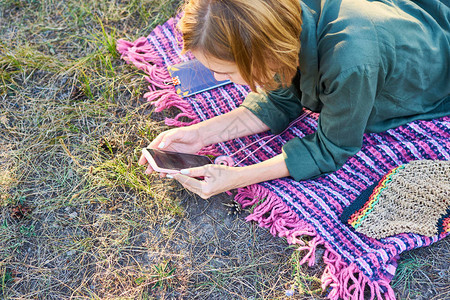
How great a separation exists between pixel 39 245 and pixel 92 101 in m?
0.80

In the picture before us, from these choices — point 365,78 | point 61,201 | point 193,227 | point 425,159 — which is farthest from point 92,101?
point 425,159

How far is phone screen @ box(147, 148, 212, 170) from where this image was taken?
5.57ft

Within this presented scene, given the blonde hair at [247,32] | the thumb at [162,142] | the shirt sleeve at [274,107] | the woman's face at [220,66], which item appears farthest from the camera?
the shirt sleeve at [274,107]

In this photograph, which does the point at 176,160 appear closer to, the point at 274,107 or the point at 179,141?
the point at 179,141

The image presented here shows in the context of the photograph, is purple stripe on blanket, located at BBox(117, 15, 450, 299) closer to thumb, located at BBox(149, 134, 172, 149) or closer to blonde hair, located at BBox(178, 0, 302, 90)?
thumb, located at BBox(149, 134, 172, 149)

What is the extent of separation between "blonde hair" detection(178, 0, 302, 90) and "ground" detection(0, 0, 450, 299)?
765mm

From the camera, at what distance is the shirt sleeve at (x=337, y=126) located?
55.4 inches

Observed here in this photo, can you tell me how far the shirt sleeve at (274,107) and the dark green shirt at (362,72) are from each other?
13 mm

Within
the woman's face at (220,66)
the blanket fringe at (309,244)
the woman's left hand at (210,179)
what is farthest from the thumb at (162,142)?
the woman's face at (220,66)

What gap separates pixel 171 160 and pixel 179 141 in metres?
0.18

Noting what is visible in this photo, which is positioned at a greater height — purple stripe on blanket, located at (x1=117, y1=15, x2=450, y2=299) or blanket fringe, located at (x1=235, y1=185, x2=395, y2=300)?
purple stripe on blanket, located at (x1=117, y1=15, x2=450, y2=299)

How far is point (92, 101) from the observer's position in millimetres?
2207

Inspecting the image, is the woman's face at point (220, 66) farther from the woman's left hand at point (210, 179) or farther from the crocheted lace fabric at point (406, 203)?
the crocheted lace fabric at point (406, 203)

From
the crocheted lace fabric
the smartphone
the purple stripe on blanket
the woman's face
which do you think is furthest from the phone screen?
the crocheted lace fabric
